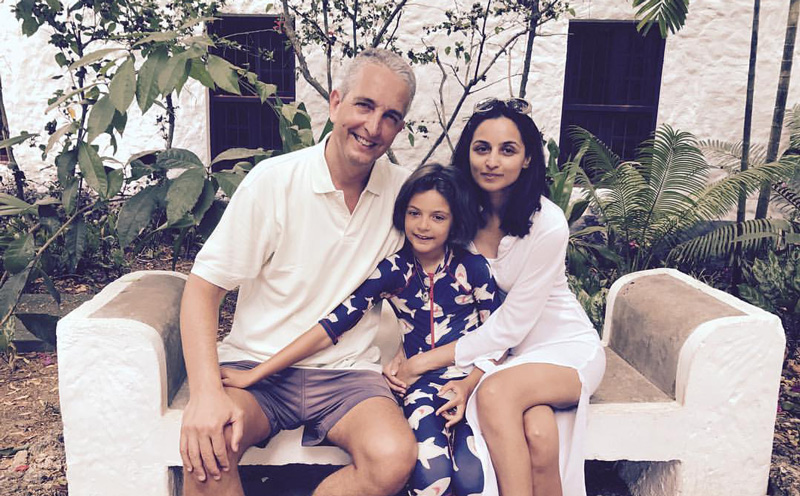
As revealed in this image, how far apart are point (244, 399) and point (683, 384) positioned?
1.48 metres

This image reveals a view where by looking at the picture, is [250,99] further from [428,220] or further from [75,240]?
[428,220]

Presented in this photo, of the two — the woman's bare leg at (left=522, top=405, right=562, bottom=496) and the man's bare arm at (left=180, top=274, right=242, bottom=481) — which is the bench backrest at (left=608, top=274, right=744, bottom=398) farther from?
the man's bare arm at (left=180, top=274, right=242, bottom=481)

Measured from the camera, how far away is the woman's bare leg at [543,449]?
208 centimetres

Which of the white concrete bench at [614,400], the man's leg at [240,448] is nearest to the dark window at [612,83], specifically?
the white concrete bench at [614,400]

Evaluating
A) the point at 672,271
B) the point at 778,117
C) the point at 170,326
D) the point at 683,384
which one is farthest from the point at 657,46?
the point at 170,326

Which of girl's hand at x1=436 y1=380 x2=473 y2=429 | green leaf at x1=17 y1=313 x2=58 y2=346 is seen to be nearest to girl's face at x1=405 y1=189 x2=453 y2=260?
girl's hand at x1=436 y1=380 x2=473 y2=429

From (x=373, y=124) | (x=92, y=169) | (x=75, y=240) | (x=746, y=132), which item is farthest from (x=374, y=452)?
(x=746, y=132)

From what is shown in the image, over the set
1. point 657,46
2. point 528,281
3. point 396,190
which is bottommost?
point 528,281

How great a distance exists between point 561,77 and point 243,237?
4.26m

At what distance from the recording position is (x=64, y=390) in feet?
7.42

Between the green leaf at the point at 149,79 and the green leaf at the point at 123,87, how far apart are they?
0.03m

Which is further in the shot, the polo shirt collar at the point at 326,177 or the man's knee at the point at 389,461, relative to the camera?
the polo shirt collar at the point at 326,177

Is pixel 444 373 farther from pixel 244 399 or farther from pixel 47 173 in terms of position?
Answer: pixel 47 173

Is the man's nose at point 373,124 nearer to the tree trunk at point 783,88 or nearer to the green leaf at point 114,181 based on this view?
the green leaf at point 114,181
